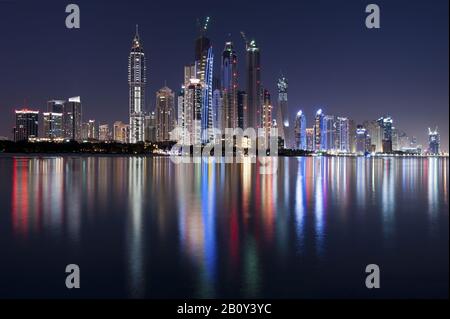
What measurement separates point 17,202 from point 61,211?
4.68m

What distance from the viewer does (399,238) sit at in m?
15.9

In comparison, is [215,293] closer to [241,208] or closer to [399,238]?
[399,238]

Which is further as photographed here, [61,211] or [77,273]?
[61,211]

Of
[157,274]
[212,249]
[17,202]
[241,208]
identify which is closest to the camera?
[157,274]

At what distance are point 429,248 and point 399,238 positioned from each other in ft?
5.07

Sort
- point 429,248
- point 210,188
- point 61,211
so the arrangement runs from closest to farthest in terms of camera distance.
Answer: point 429,248 → point 61,211 → point 210,188
